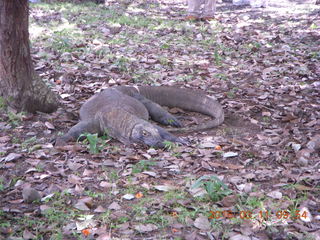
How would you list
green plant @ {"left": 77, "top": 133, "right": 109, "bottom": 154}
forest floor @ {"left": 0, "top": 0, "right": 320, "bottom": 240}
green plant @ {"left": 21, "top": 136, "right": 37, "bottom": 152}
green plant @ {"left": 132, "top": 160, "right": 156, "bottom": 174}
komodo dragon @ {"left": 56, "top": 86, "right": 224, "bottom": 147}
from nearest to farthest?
1. forest floor @ {"left": 0, "top": 0, "right": 320, "bottom": 240}
2. green plant @ {"left": 132, "top": 160, "right": 156, "bottom": 174}
3. green plant @ {"left": 77, "top": 133, "right": 109, "bottom": 154}
4. green plant @ {"left": 21, "top": 136, "right": 37, "bottom": 152}
5. komodo dragon @ {"left": 56, "top": 86, "right": 224, "bottom": 147}

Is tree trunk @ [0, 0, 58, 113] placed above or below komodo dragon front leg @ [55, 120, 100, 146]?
above

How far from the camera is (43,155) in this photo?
12.7 ft

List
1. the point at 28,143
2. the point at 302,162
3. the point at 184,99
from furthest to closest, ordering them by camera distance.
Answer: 1. the point at 184,99
2. the point at 28,143
3. the point at 302,162

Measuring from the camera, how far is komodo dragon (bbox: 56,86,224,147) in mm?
4453

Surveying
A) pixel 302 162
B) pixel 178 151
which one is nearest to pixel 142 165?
pixel 178 151

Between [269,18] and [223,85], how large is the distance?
16.6 feet

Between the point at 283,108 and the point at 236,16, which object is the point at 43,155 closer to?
the point at 283,108

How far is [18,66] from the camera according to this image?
4.70 meters

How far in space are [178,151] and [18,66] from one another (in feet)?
6.75

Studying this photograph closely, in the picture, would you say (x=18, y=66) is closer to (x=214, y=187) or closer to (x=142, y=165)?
(x=142, y=165)

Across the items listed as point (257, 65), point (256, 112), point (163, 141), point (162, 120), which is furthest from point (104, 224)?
point (257, 65)

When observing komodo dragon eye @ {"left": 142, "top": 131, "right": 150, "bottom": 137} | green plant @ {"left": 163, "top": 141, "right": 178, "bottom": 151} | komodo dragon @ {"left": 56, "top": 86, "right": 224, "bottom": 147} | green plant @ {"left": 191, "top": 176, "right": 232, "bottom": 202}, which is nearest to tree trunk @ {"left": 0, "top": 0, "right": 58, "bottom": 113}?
komodo dragon @ {"left": 56, "top": 86, "right": 224, "bottom": 147}

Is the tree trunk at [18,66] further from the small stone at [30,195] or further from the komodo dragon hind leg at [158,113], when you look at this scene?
the small stone at [30,195]

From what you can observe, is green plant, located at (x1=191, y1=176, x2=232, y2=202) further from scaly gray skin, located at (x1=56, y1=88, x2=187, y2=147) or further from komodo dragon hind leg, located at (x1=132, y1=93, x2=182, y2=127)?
komodo dragon hind leg, located at (x1=132, y1=93, x2=182, y2=127)
